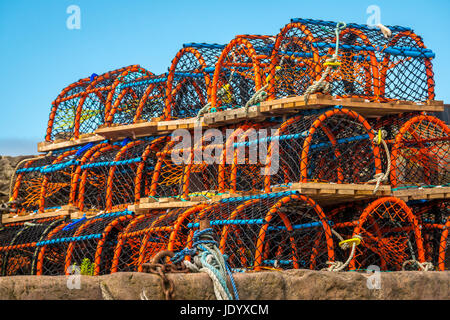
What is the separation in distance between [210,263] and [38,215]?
403 inches

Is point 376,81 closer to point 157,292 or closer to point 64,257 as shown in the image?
point 64,257

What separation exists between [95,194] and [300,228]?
5492 mm

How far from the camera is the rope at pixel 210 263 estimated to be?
4570 mm

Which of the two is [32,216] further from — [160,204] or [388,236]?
[388,236]

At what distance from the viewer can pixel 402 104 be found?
11.2 meters

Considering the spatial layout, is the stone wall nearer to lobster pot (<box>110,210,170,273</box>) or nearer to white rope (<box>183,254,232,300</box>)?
white rope (<box>183,254,232,300</box>)

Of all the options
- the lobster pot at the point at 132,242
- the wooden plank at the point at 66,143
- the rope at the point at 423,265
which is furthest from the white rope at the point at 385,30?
the wooden plank at the point at 66,143

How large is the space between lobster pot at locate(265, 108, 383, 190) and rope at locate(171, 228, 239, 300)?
5.19 meters

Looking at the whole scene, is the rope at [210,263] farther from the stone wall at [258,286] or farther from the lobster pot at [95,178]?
the lobster pot at [95,178]

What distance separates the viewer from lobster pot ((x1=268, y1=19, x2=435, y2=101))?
37.0 feet

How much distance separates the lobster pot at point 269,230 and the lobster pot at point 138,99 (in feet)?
12.0

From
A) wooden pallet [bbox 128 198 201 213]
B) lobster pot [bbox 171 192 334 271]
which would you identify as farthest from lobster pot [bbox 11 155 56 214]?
lobster pot [bbox 171 192 334 271]

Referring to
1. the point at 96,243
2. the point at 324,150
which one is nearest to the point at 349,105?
the point at 324,150

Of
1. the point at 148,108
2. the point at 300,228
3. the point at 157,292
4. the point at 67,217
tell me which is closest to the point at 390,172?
the point at 300,228
